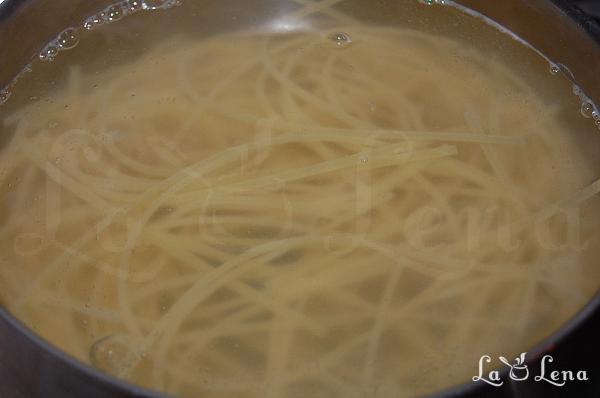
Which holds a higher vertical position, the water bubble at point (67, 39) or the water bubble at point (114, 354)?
the water bubble at point (67, 39)

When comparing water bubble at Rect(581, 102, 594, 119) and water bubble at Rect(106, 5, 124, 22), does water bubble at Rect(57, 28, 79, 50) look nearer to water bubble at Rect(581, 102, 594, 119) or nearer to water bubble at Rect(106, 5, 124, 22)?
water bubble at Rect(106, 5, 124, 22)

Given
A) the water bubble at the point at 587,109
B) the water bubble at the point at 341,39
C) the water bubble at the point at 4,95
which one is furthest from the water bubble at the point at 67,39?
the water bubble at the point at 587,109

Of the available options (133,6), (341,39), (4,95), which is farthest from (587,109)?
(4,95)

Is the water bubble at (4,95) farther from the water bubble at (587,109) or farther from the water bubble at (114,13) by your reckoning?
the water bubble at (587,109)

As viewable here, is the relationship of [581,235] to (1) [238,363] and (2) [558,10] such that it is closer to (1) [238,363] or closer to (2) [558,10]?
(2) [558,10]

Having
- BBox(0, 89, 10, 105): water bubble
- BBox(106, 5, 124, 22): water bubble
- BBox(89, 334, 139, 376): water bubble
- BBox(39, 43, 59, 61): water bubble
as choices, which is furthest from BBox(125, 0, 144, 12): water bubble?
BBox(89, 334, 139, 376): water bubble

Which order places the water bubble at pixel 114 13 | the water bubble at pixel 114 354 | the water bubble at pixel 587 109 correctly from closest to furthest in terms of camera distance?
the water bubble at pixel 114 354
the water bubble at pixel 587 109
the water bubble at pixel 114 13

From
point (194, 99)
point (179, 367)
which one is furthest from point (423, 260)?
point (194, 99)
